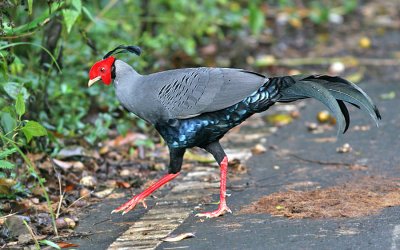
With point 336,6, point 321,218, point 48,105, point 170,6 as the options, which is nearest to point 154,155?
point 48,105

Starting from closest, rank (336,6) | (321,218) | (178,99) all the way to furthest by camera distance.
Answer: (321,218)
(178,99)
(336,6)

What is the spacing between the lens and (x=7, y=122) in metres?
4.09

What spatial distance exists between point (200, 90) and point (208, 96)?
7 cm

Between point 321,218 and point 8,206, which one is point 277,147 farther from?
point 8,206

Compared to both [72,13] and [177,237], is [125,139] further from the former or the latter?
[177,237]

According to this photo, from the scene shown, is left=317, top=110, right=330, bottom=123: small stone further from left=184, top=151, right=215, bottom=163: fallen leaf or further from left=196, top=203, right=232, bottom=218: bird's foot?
left=196, top=203, right=232, bottom=218: bird's foot

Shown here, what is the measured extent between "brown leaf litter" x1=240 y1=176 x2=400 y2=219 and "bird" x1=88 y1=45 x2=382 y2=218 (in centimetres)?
33

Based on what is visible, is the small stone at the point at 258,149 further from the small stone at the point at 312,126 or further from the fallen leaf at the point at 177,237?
the fallen leaf at the point at 177,237

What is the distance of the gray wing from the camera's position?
3.63 metres

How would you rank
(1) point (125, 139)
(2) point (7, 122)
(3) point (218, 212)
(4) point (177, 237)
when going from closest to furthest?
(4) point (177, 237), (3) point (218, 212), (2) point (7, 122), (1) point (125, 139)

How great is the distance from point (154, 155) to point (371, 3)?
7401 mm

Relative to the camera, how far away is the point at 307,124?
582 centimetres

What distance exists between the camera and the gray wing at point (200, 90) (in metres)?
3.63

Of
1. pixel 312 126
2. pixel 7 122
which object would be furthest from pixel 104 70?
pixel 312 126
